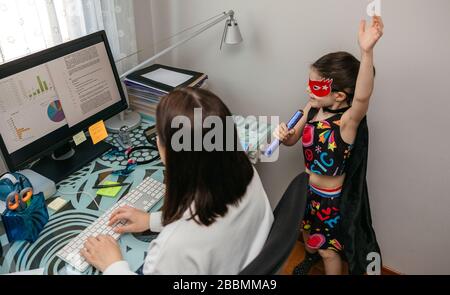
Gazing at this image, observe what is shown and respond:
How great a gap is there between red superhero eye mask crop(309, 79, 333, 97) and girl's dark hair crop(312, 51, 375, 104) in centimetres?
2

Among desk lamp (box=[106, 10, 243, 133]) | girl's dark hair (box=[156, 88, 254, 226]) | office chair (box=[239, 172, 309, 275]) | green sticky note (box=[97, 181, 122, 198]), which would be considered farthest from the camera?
desk lamp (box=[106, 10, 243, 133])

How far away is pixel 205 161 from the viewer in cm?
86

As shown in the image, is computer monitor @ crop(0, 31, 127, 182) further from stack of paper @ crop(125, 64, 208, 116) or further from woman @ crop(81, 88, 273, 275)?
woman @ crop(81, 88, 273, 275)

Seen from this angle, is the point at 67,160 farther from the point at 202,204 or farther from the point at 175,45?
the point at 202,204

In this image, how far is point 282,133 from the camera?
4.77 feet

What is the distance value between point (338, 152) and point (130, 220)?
2.54ft

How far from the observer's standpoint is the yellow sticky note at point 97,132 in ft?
4.64

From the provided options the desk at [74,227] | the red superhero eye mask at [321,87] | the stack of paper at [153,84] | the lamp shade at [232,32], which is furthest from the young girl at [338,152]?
the desk at [74,227]

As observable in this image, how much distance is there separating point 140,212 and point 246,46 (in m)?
0.94

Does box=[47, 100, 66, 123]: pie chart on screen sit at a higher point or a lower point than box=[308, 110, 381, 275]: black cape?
higher

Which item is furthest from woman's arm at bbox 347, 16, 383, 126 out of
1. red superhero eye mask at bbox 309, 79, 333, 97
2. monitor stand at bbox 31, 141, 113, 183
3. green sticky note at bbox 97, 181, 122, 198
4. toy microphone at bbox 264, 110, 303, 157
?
monitor stand at bbox 31, 141, 113, 183

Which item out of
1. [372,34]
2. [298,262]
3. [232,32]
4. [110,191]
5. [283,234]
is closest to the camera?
[283,234]

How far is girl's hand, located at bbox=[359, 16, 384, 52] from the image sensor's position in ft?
3.62

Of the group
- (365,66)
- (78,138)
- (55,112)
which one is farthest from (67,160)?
(365,66)
